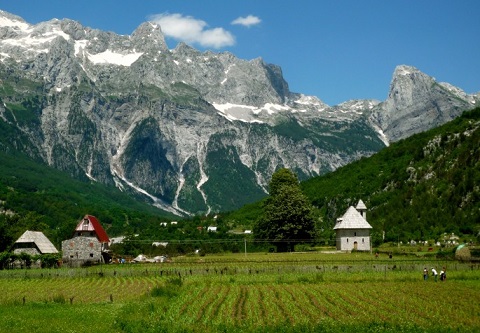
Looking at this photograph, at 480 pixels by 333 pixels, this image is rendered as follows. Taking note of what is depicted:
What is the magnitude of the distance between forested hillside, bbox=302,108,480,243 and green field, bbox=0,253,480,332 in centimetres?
3681

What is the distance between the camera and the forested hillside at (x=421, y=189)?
11412 cm

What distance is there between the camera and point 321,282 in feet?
199

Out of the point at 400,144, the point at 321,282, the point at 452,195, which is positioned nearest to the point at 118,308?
the point at 321,282

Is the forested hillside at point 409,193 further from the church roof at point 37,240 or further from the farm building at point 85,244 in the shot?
the farm building at point 85,244

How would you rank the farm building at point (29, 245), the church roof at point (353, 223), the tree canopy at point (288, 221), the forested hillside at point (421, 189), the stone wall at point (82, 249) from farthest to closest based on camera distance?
the forested hillside at point (421, 189)
the farm building at point (29, 245)
the stone wall at point (82, 249)
the church roof at point (353, 223)
the tree canopy at point (288, 221)

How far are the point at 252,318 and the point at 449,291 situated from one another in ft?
62.2

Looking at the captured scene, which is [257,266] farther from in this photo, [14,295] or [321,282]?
[14,295]

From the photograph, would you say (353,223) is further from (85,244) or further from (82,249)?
(82,249)

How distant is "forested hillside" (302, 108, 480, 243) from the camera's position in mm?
114125

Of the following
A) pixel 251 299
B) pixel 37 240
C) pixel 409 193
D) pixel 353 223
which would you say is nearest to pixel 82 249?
pixel 37 240

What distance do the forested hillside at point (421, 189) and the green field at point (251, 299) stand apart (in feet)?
121

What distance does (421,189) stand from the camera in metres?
129

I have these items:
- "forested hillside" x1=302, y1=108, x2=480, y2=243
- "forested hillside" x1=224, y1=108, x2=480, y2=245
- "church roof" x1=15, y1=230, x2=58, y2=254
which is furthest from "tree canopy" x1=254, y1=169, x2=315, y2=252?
"church roof" x1=15, y1=230, x2=58, y2=254

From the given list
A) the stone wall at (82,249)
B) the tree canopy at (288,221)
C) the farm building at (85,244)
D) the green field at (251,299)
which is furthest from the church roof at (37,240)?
the tree canopy at (288,221)
